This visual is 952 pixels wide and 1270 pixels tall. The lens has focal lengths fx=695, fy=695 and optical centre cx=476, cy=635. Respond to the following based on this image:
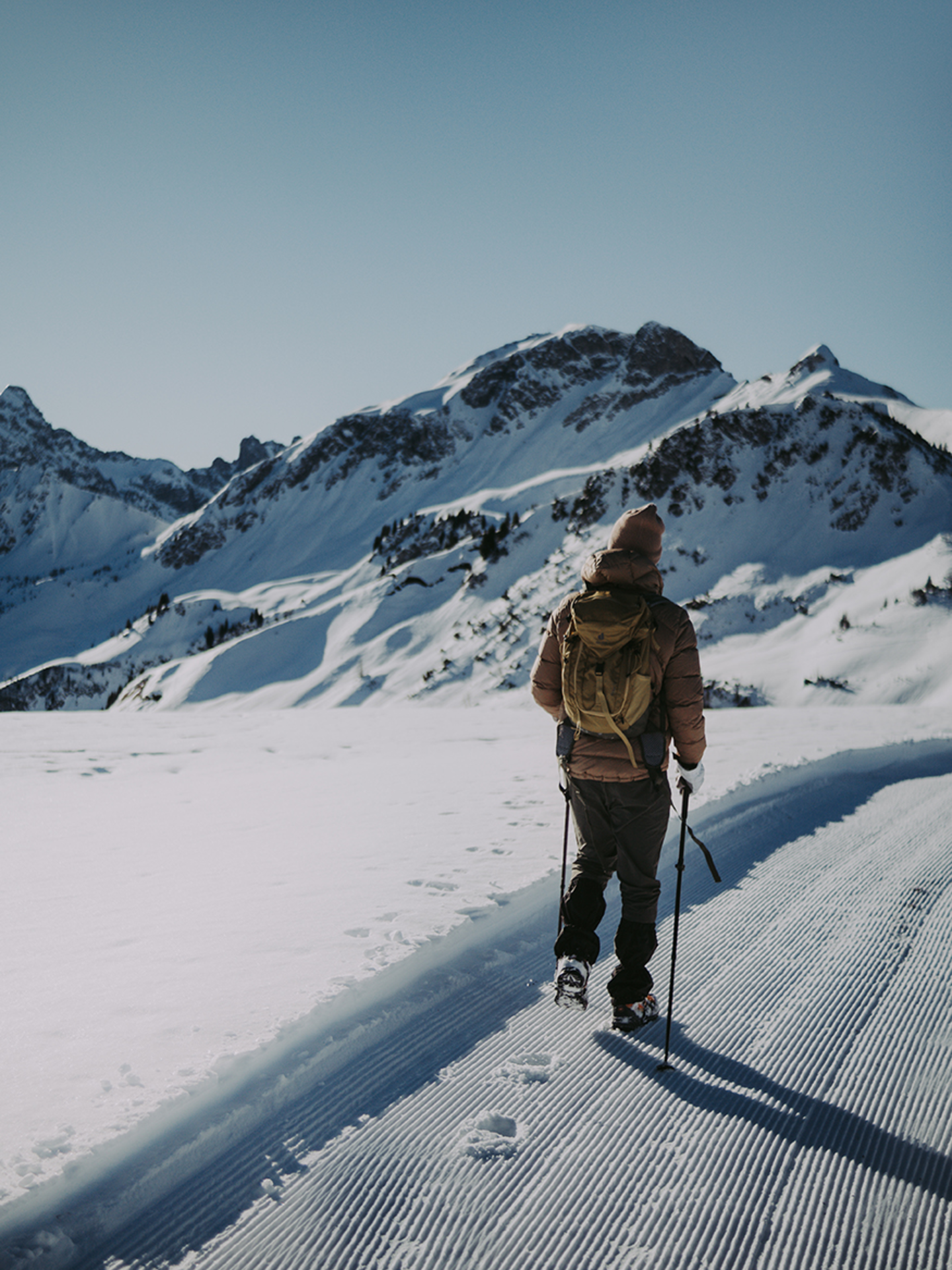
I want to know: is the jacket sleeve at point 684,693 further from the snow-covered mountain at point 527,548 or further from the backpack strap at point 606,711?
the snow-covered mountain at point 527,548

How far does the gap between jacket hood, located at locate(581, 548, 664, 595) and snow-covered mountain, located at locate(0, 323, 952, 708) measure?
20532mm

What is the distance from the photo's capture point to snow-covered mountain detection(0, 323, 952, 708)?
97.7 feet

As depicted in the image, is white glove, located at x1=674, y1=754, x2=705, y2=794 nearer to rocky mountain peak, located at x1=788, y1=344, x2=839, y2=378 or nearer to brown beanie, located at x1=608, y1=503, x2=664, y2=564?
brown beanie, located at x1=608, y1=503, x2=664, y2=564

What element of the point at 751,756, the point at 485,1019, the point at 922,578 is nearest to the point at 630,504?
the point at 922,578

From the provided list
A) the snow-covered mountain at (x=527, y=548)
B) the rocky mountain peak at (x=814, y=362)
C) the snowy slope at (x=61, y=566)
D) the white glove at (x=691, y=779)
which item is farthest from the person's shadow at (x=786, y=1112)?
the snowy slope at (x=61, y=566)

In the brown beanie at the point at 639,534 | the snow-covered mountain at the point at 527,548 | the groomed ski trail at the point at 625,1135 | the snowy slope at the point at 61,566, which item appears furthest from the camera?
the snowy slope at the point at 61,566

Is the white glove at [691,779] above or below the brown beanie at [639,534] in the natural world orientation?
below

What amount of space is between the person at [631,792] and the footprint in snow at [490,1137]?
2.41 feet

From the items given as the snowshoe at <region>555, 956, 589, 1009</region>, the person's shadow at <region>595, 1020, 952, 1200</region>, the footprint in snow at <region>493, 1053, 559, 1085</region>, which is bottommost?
the footprint in snow at <region>493, 1053, 559, 1085</region>

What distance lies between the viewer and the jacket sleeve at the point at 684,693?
3186mm

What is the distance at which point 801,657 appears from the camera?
25844 mm

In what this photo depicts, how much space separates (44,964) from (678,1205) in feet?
10.2

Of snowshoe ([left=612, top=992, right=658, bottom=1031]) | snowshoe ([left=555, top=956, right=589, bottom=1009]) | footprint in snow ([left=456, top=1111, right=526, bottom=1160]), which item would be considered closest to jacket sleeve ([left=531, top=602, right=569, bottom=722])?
snowshoe ([left=555, top=956, right=589, bottom=1009])

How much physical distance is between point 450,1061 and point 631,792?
4.45 ft
